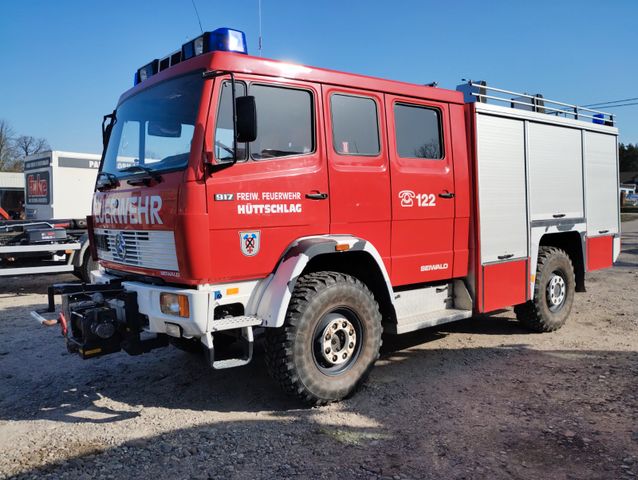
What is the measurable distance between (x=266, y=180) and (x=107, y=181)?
1.69 meters

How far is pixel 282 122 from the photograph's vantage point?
4258 millimetres

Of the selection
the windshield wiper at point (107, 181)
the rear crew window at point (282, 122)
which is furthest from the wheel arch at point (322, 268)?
the windshield wiper at point (107, 181)

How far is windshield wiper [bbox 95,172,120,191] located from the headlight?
1.29m

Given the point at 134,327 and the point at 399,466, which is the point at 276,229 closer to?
the point at 134,327

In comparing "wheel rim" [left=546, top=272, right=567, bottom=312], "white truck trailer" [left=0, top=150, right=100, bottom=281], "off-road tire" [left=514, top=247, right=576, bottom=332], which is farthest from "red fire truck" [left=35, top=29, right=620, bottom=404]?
"white truck trailer" [left=0, top=150, right=100, bottom=281]

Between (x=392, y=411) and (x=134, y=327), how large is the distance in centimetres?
217

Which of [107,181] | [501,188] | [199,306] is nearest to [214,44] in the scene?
[107,181]

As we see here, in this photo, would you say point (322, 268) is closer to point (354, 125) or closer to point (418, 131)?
point (354, 125)

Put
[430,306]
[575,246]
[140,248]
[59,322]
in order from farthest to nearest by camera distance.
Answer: [575,246]
[430,306]
[59,322]
[140,248]

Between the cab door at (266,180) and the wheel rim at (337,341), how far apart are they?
70cm

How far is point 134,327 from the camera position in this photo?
4.09 m

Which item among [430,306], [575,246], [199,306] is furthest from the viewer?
[575,246]

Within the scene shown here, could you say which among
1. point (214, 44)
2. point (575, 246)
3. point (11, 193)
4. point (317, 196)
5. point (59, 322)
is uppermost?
point (11, 193)

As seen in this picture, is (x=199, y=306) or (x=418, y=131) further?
(x=418, y=131)
